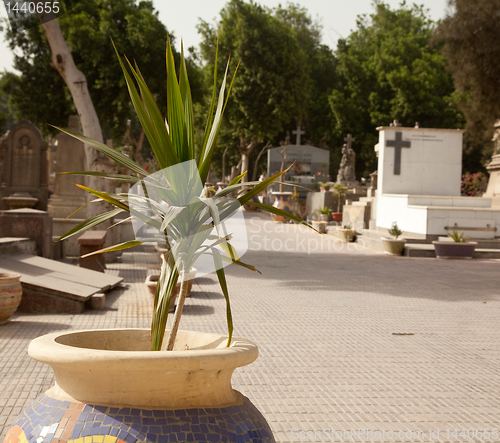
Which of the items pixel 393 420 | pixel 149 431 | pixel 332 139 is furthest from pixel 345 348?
pixel 332 139

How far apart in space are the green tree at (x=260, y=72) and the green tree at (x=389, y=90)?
6580 millimetres

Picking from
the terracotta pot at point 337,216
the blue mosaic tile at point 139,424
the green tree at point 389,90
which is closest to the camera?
the blue mosaic tile at point 139,424

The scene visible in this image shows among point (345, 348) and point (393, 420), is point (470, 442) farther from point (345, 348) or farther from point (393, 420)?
point (345, 348)

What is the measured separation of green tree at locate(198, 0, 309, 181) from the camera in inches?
1428

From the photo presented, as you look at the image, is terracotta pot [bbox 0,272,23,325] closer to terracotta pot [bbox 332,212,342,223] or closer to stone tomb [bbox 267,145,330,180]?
terracotta pot [bbox 332,212,342,223]

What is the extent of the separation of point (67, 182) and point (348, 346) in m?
10.2

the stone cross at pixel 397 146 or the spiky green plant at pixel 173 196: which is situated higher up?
the stone cross at pixel 397 146

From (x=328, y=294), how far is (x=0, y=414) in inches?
215

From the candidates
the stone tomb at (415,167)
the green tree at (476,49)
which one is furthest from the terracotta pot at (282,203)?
the green tree at (476,49)

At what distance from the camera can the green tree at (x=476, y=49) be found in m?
17.2

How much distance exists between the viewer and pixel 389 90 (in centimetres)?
4334

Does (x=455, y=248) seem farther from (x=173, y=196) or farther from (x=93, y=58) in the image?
(x=93, y=58)

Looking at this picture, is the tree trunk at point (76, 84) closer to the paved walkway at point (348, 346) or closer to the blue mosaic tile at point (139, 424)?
the paved walkway at point (348, 346)

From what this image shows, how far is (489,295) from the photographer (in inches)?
327
